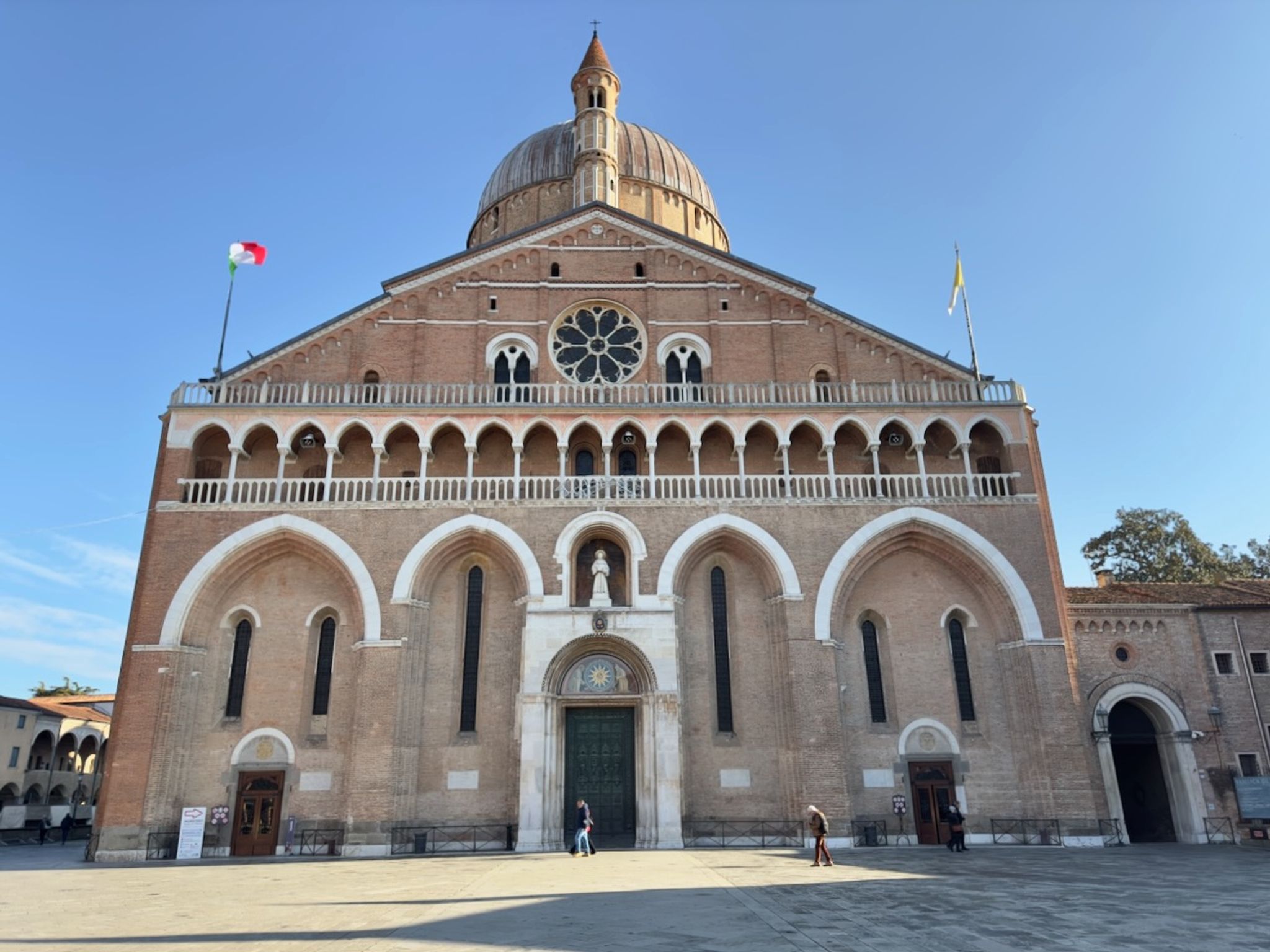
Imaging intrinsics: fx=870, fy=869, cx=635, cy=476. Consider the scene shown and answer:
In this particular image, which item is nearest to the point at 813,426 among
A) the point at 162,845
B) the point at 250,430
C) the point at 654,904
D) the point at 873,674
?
the point at 873,674

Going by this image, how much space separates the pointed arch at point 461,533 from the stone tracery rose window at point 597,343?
5.94 meters

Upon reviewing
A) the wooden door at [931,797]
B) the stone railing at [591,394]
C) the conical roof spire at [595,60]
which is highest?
the conical roof spire at [595,60]

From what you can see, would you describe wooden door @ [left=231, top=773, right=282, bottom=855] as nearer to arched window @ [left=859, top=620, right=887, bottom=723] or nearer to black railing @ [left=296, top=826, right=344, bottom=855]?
black railing @ [left=296, top=826, right=344, bottom=855]

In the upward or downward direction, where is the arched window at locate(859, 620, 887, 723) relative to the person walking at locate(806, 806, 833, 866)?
upward

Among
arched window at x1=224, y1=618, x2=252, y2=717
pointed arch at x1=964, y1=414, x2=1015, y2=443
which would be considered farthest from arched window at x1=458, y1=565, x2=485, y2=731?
pointed arch at x1=964, y1=414, x2=1015, y2=443

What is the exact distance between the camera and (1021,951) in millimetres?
9023

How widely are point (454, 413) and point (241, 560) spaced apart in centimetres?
717

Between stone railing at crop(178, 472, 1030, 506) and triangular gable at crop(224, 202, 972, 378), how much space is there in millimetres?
3942

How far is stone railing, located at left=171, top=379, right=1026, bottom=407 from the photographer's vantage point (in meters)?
25.7

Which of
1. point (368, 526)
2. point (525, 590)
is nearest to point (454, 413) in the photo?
point (368, 526)

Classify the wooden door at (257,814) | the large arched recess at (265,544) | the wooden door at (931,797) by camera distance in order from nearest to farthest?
1. the wooden door at (257,814)
2. the wooden door at (931,797)
3. the large arched recess at (265,544)

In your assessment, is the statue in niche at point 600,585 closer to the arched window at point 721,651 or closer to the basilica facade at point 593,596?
the basilica facade at point 593,596

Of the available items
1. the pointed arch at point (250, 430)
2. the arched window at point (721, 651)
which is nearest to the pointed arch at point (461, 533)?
the arched window at point (721, 651)

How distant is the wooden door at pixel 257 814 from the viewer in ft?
74.3
